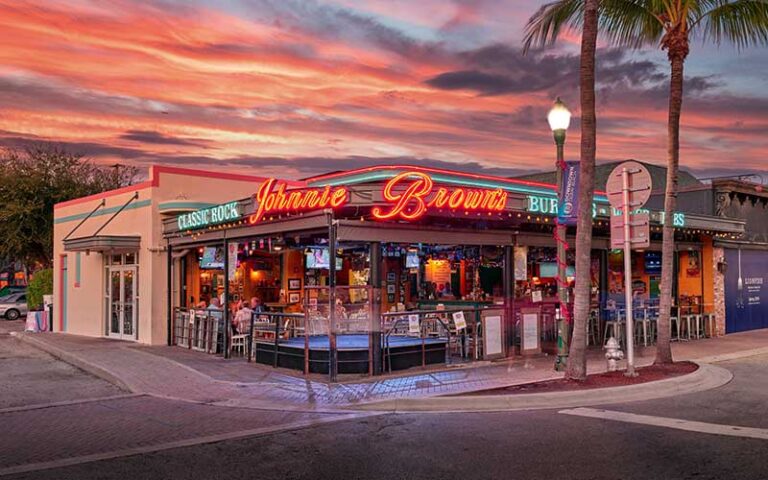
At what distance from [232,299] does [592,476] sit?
17349 millimetres

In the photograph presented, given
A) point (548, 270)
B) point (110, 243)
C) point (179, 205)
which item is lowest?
point (548, 270)

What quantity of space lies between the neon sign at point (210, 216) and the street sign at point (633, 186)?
805cm

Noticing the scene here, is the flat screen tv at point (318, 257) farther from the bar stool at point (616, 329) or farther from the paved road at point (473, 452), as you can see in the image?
the paved road at point (473, 452)

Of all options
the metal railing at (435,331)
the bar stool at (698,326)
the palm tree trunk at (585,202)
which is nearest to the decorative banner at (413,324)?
the metal railing at (435,331)

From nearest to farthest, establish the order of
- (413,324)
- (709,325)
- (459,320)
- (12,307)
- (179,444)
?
1. (179,444)
2. (413,324)
3. (459,320)
4. (709,325)
5. (12,307)

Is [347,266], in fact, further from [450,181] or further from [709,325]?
[709,325]

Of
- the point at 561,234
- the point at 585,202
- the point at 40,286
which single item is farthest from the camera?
the point at 40,286

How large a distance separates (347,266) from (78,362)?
8.84 metres

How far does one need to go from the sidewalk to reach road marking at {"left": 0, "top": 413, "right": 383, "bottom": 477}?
817mm

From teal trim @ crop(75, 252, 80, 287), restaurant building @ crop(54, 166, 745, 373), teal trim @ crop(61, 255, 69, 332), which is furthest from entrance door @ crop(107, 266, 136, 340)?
teal trim @ crop(61, 255, 69, 332)

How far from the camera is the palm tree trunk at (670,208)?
14.5 m

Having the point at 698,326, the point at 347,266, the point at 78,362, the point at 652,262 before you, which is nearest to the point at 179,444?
the point at 78,362

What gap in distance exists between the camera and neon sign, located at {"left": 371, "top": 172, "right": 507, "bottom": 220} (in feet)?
42.0

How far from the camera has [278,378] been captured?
44.9 feet
